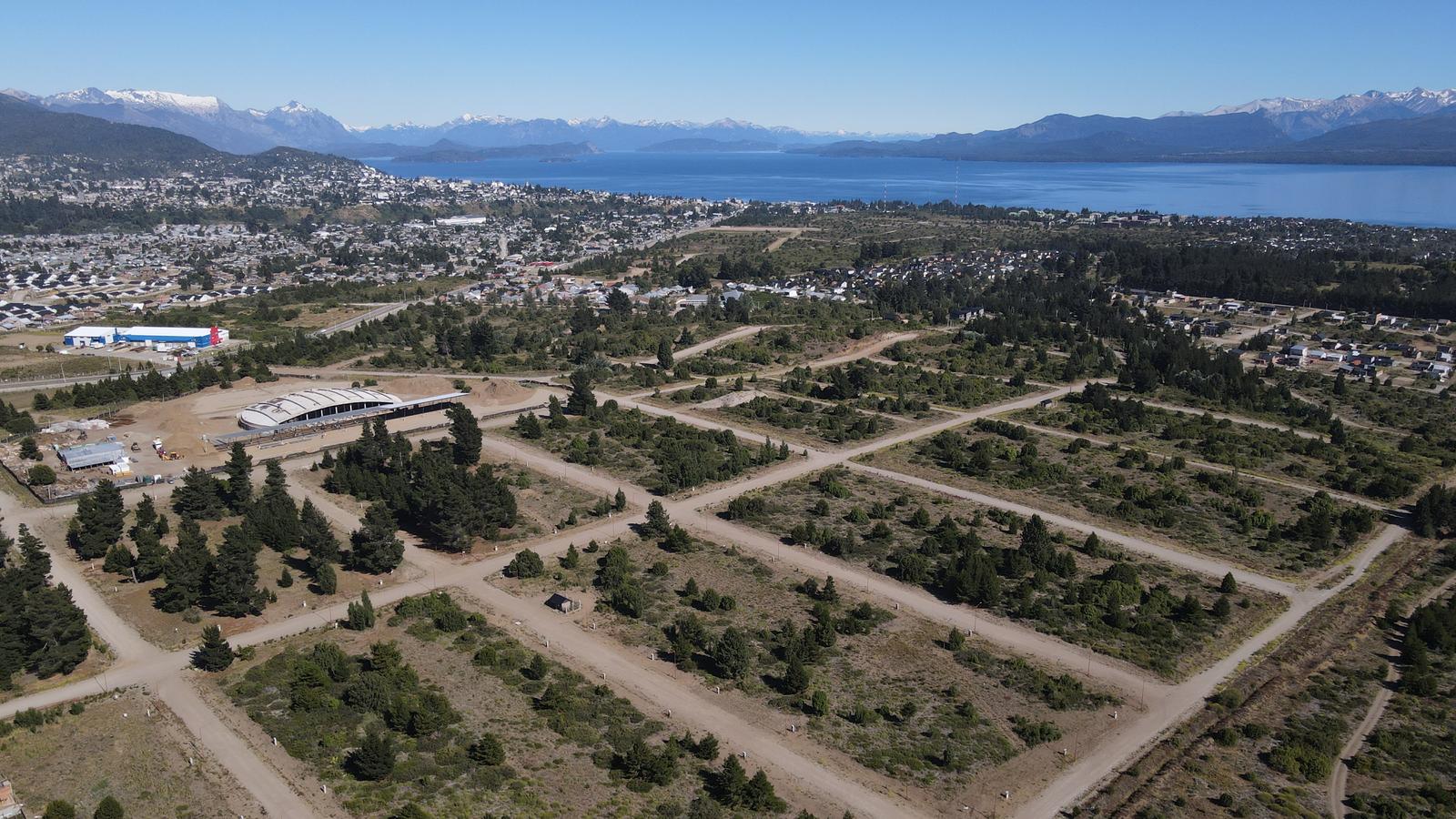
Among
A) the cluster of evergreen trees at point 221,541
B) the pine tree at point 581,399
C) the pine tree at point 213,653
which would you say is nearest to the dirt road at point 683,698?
the cluster of evergreen trees at point 221,541

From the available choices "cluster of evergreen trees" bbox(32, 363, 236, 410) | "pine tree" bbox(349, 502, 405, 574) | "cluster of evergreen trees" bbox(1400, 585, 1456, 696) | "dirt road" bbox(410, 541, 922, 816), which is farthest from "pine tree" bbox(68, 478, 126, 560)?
"cluster of evergreen trees" bbox(1400, 585, 1456, 696)

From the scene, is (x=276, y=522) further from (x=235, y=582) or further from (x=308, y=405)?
(x=308, y=405)

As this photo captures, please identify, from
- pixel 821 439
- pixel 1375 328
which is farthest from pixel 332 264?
pixel 1375 328

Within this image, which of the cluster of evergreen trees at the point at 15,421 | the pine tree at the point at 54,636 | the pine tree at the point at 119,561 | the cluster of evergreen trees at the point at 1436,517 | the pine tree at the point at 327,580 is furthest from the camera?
the cluster of evergreen trees at the point at 15,421

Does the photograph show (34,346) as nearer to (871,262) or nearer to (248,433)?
(248,433)

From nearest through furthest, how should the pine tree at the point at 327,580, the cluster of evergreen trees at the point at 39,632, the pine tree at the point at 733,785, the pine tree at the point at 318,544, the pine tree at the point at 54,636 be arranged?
the pine tree at the point at 733,785 < the cluster of evergreen trees at the point at 39,632 < the pine tree at the point at 54,636 < the pine tree at the point at 327,580 < the pine tree at the point at 318,544

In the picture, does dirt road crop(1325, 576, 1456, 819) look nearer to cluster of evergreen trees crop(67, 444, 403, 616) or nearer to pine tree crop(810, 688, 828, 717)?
pine tree crop(810, 688, 828, 717)

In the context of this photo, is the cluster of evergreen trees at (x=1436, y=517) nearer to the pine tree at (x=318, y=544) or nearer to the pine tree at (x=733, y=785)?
Answer: the pine tree at (x=733, y=785)

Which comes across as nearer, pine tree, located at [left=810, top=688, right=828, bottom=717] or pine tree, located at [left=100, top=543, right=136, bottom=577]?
pine tree, located at [left=810, top=688, right=828, bottom=717]
